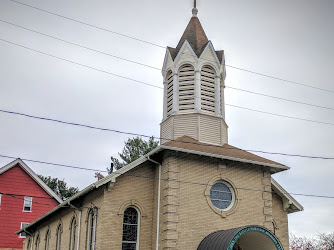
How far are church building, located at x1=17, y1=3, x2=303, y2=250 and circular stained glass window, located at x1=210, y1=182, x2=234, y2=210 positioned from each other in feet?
0.15

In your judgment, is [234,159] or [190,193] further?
[234,159]

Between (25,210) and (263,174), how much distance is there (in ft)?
75.3

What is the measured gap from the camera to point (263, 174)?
75.5 ft

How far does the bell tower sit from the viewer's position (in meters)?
23.9

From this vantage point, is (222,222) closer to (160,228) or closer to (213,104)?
(160,228)

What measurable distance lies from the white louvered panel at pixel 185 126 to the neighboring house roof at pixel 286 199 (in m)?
4.69

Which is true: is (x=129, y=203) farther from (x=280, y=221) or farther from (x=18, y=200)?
(x=18, y=200)

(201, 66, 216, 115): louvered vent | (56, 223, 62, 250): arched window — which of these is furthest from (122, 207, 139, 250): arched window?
(56, 223, 62, 250): arched window

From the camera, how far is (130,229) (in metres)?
21.1

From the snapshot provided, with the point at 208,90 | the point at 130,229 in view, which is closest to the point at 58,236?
the point at 130,229

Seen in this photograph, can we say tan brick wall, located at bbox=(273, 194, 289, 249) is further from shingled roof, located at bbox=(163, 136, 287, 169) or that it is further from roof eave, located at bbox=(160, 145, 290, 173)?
shingled roof, located at bbox=(163, 136, 287, 169)

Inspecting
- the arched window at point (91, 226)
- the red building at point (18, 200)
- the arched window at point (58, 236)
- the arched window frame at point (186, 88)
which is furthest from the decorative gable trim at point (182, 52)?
the red building at point (18, 200)

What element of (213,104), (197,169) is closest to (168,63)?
(213,104)

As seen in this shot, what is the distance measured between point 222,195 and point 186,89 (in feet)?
19.7
